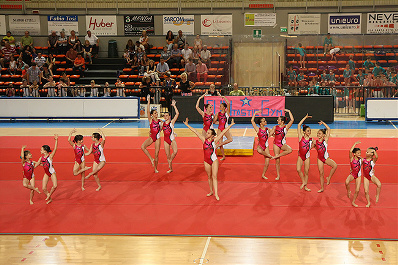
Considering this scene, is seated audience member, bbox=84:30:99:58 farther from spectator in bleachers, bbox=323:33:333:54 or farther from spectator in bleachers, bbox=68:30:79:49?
spectator in bleachers, bbox=323:33:333:54

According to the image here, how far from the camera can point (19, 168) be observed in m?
12.8

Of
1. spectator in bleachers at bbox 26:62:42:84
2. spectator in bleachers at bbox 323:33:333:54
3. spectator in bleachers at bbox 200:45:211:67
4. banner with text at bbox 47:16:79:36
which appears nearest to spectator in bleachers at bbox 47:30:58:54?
banner with text at bbox 47:16:79:36

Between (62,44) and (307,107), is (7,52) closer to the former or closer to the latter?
(62,44)

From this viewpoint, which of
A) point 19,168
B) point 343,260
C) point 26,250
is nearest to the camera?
point 343,260

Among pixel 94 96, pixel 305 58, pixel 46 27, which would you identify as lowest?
pixel 94 96

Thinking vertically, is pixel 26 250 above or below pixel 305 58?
below

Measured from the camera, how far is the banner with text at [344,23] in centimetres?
2602

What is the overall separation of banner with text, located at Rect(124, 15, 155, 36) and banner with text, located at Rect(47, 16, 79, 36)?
2.87m

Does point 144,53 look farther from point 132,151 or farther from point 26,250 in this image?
point 26,250

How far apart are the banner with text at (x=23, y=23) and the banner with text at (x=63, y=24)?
778mm

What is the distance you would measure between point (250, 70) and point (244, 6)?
660 centimetres

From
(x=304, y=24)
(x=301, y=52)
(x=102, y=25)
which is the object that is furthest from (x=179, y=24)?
(x=301, y=52)

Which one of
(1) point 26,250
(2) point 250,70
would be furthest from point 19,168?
(2) point 250,70

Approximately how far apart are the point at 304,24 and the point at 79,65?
1237cm
